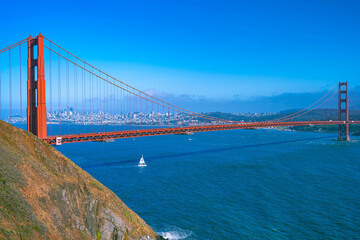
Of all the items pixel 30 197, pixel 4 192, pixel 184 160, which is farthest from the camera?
pixel 184 160

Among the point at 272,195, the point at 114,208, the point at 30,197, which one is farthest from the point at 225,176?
the point at 30,197

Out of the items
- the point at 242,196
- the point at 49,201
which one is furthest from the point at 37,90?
the point at 242,196

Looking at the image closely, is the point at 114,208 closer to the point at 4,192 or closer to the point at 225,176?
the point at 4,192

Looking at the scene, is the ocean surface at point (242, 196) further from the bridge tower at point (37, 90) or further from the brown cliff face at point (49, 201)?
the bridge tower at point (37, 90)

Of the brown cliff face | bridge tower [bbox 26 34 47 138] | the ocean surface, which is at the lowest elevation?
the ocean surface

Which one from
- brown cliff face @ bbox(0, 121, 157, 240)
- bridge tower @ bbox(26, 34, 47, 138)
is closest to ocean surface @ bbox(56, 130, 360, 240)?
brown cliff face @ bbox(0, 121, 157, 240)

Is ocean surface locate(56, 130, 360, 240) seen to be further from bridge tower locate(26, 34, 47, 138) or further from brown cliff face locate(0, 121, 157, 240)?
bridge tower locate(26, 34, 47, 138)

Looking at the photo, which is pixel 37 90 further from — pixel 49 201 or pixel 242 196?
pixel 242 196
